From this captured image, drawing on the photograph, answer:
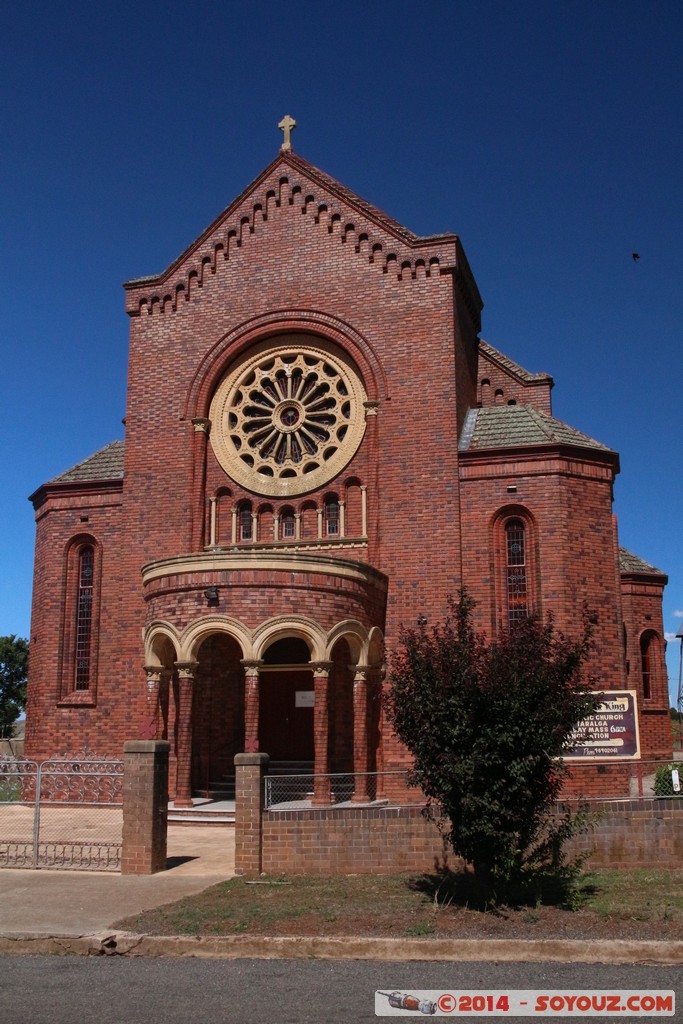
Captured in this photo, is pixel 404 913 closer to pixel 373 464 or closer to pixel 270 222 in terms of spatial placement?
pixel 373 464

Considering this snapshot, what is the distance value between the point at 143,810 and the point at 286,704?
9055mm

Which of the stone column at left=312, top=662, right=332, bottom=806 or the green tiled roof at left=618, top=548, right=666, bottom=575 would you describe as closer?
the stone column at left=312, top=662, right=332, bottom=806

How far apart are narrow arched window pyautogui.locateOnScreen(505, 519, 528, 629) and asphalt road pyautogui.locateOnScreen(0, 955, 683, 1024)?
43.6ft

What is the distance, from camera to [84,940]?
9867mm

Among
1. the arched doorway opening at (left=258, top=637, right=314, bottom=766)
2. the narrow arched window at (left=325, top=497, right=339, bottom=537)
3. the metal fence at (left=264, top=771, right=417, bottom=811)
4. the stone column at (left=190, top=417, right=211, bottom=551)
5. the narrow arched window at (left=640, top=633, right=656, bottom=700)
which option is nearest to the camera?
the metal fence at (left=264, top=771, right=417, bottom=811)

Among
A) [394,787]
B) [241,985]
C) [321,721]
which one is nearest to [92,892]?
[241,985]

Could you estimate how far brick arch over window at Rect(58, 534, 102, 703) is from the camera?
24469 millimetres

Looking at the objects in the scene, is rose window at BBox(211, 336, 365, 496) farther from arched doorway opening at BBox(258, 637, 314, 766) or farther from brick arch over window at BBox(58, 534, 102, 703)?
brick arch over window at BBox(58, 534, 102, 703)

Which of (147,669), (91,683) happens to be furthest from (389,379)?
(91,683)

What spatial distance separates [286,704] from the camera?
75.2 ft

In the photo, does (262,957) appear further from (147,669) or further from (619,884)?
(147,669)

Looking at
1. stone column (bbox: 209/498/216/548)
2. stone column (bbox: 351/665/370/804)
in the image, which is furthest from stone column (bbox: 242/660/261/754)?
stone column (bbox: 209/498/216/548)

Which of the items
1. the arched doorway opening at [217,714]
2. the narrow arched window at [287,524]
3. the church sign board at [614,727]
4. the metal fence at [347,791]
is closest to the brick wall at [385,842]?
the metal fence at [347,791]

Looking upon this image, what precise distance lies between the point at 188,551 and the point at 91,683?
4.09 m
